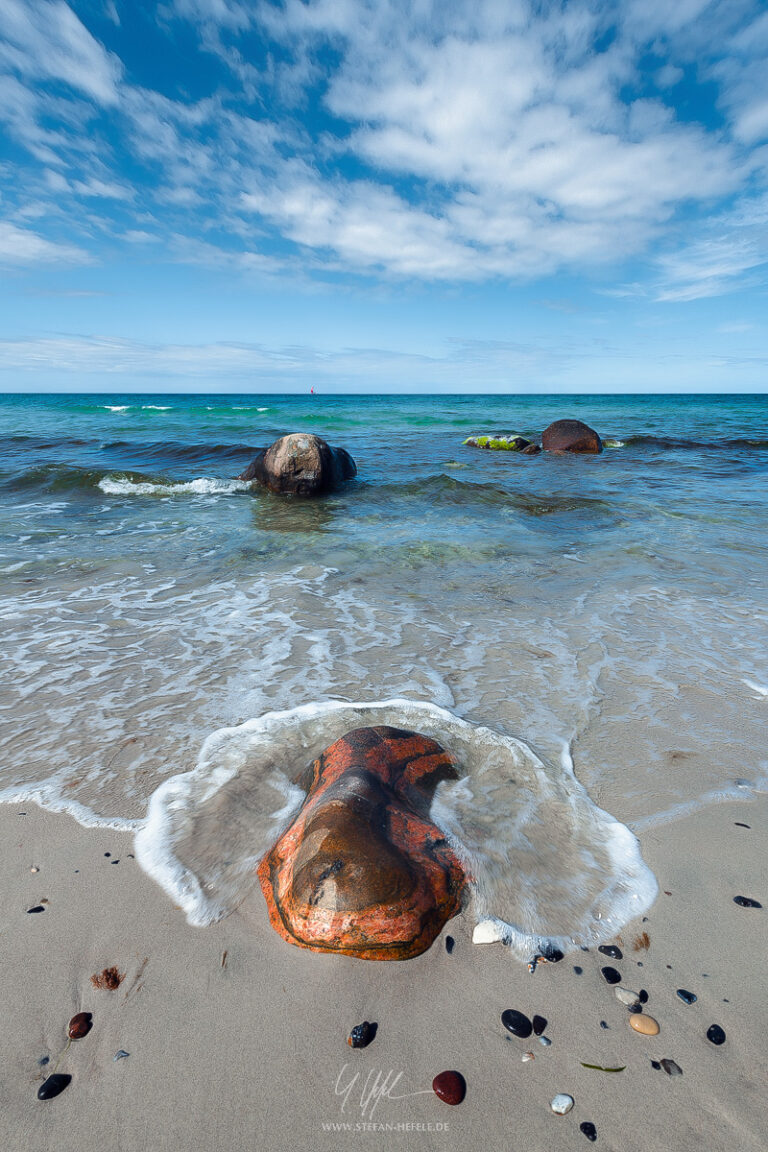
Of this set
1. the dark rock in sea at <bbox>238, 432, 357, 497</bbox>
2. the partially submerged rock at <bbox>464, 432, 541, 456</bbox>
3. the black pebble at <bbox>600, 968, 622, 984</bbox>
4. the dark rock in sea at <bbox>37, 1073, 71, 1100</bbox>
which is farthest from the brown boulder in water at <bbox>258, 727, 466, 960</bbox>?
the partially submerged rock at <bbox>464, 432, 541, 456</bbox>

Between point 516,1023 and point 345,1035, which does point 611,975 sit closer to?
point 516,1023

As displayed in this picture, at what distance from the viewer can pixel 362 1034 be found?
1.42 meters

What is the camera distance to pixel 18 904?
5.94 ft

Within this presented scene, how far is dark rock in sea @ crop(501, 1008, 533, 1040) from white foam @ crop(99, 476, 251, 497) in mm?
9761

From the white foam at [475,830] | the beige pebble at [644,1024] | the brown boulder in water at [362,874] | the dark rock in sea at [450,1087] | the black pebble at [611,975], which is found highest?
the brown boulder in water at [362,874]

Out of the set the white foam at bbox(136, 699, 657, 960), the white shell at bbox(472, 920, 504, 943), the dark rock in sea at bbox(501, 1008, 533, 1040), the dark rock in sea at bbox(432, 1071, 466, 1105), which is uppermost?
the dark rock in sea at bbox(432, 1071, 466, 1105)

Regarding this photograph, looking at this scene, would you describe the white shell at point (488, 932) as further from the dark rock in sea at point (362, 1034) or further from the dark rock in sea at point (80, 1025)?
the dark rock in sea at point (80, 1025)

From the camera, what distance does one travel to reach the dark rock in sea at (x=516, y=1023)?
144cm

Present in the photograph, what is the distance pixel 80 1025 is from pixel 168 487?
10324 mm

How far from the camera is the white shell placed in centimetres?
170

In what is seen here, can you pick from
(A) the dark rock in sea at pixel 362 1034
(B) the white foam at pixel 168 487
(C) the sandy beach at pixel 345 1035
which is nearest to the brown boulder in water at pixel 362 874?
(C) the sandy beach at pixel 345 1035

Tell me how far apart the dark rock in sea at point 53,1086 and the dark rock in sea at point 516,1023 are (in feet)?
3.67

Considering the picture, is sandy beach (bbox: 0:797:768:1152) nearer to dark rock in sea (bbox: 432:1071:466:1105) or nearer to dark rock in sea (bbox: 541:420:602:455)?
dark rock in sea (bbox: 432:1071:466:1105)

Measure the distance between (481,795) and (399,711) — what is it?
75cm
